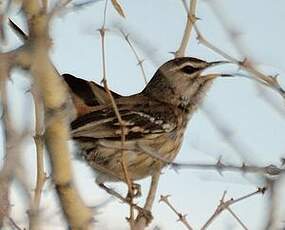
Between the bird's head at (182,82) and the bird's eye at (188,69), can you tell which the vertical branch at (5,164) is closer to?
the bird's head at (182,82)

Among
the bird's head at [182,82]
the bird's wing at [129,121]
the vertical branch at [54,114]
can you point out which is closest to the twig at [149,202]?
the bird's wing at [129,121]

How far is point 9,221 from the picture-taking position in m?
3.12

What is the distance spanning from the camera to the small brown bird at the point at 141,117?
5.01 m

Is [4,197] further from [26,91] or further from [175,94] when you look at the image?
[175,94]

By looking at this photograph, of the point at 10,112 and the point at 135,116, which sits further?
the point at 135,116

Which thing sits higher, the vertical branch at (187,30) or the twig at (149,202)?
the vertical branch at (187,30)

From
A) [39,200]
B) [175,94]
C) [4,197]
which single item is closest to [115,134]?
[175,94]

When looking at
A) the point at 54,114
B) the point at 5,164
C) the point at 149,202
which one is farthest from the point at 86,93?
the point at 54,114

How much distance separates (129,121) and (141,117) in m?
0.20

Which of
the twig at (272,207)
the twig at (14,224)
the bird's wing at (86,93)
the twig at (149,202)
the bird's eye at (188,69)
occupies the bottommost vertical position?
the twig at (149,202)

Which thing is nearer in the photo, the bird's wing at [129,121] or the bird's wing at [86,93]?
the bird's wing at [129,121]

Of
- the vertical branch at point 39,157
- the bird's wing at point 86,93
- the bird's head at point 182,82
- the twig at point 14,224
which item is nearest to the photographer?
the vertical branch at point 39,157

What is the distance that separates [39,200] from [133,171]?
196 centimetres

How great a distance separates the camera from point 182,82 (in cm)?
602
